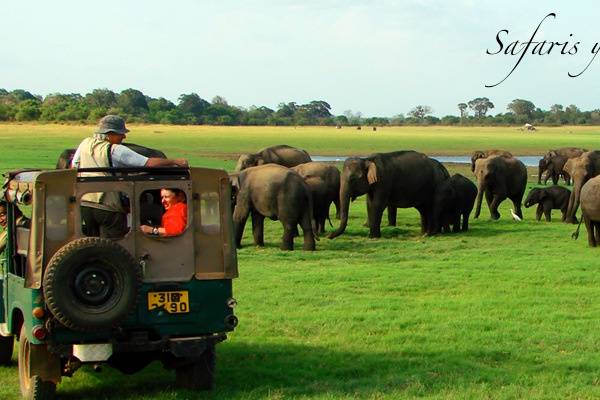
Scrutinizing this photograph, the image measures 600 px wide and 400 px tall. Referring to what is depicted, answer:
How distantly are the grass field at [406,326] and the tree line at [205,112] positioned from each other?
63.5m

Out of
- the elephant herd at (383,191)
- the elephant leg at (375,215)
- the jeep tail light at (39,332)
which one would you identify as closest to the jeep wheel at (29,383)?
the jeep tail light at (39,332)

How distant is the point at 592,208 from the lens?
21188 millimetres

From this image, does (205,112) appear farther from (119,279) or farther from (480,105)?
(119,279)

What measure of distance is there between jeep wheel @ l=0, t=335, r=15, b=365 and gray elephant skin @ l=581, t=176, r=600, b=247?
43.5ft

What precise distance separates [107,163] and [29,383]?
1.97 metres

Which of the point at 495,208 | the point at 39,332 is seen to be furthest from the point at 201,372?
the point at 495,208

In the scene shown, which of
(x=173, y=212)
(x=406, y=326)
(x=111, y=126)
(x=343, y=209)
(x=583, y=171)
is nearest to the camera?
(x=173, y=212)

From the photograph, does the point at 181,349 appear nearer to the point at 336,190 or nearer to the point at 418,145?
the point at 336,190

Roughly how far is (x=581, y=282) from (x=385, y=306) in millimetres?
3735

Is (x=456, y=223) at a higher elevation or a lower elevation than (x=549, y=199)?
→ lower

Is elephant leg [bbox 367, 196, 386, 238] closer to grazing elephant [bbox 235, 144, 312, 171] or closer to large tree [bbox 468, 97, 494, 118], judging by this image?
grazing elephant [bbox 235, 144, 312, 171]

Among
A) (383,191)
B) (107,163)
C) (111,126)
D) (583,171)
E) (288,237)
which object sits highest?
(111,126)

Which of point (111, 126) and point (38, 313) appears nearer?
point (38, 313)

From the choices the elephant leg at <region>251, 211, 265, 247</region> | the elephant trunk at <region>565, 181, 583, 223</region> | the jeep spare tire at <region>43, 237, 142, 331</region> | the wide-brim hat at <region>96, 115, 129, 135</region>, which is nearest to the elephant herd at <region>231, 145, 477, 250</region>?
the elephant leg at <region>251, 211, 265, 247</region>
